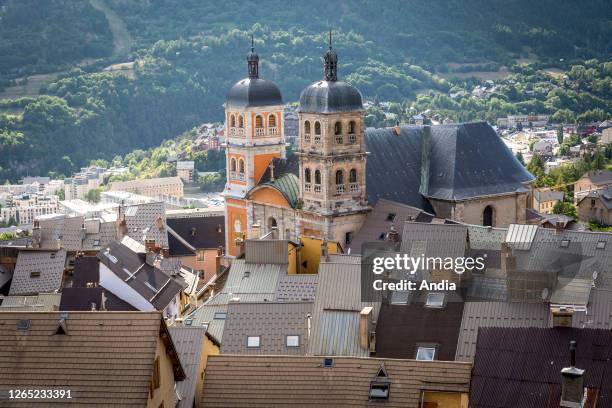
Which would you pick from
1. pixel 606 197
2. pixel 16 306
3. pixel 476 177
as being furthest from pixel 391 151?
pixel 606 197

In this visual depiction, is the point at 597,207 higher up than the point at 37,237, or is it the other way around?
the point at 597,207

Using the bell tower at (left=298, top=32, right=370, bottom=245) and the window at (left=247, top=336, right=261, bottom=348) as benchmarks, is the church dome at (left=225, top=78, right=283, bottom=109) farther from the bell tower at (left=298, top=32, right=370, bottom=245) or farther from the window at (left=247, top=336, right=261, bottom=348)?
the window at (left=247, top=336, right=261, bottom=348)

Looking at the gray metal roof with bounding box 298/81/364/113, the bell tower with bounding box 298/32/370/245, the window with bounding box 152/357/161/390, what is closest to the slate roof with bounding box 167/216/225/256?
the bell tower with bounding box 298/32/370/245

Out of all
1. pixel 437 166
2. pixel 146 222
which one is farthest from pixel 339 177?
pixel 146 222

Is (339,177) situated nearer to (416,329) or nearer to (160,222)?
(160,222)

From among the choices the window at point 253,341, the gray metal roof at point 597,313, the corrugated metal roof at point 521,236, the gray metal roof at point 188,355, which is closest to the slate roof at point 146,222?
the corrugated metal roof at point 521,236
